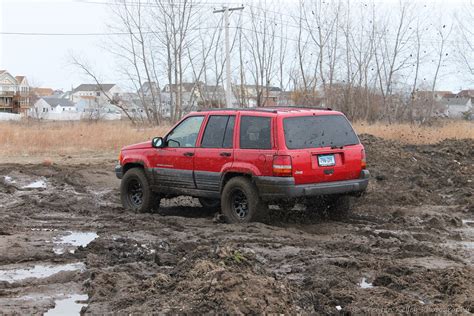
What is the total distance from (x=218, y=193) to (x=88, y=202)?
3522 millimetres

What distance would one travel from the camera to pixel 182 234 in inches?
371

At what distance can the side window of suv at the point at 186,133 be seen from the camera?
1094 cm

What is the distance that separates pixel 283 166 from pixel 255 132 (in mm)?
816

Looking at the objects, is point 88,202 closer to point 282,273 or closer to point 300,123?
point 300,123

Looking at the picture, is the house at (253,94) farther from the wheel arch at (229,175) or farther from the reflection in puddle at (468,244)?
the reflection in puddle at (468,244)

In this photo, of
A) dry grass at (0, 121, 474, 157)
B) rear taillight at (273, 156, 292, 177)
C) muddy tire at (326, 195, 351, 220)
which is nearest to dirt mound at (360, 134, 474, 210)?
muddy tire at (326, 195, 351, 220)

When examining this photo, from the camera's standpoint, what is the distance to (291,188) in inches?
372

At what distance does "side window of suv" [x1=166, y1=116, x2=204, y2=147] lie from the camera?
1094 centimetres

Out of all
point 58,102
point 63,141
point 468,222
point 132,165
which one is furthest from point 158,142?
point 58,102

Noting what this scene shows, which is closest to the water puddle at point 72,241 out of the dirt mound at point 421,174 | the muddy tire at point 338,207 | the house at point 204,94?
the muddy tire at point 338,207

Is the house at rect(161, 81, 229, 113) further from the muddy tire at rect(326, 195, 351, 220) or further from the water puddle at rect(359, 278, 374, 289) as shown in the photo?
the water puddle at rect(359, 278, 374, 289)

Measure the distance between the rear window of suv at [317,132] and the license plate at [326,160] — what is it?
179 millimetres

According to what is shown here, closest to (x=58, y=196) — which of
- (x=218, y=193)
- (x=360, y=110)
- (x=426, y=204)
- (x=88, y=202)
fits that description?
(x=88, y=202)

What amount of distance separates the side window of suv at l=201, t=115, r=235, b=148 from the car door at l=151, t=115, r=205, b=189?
210mm
